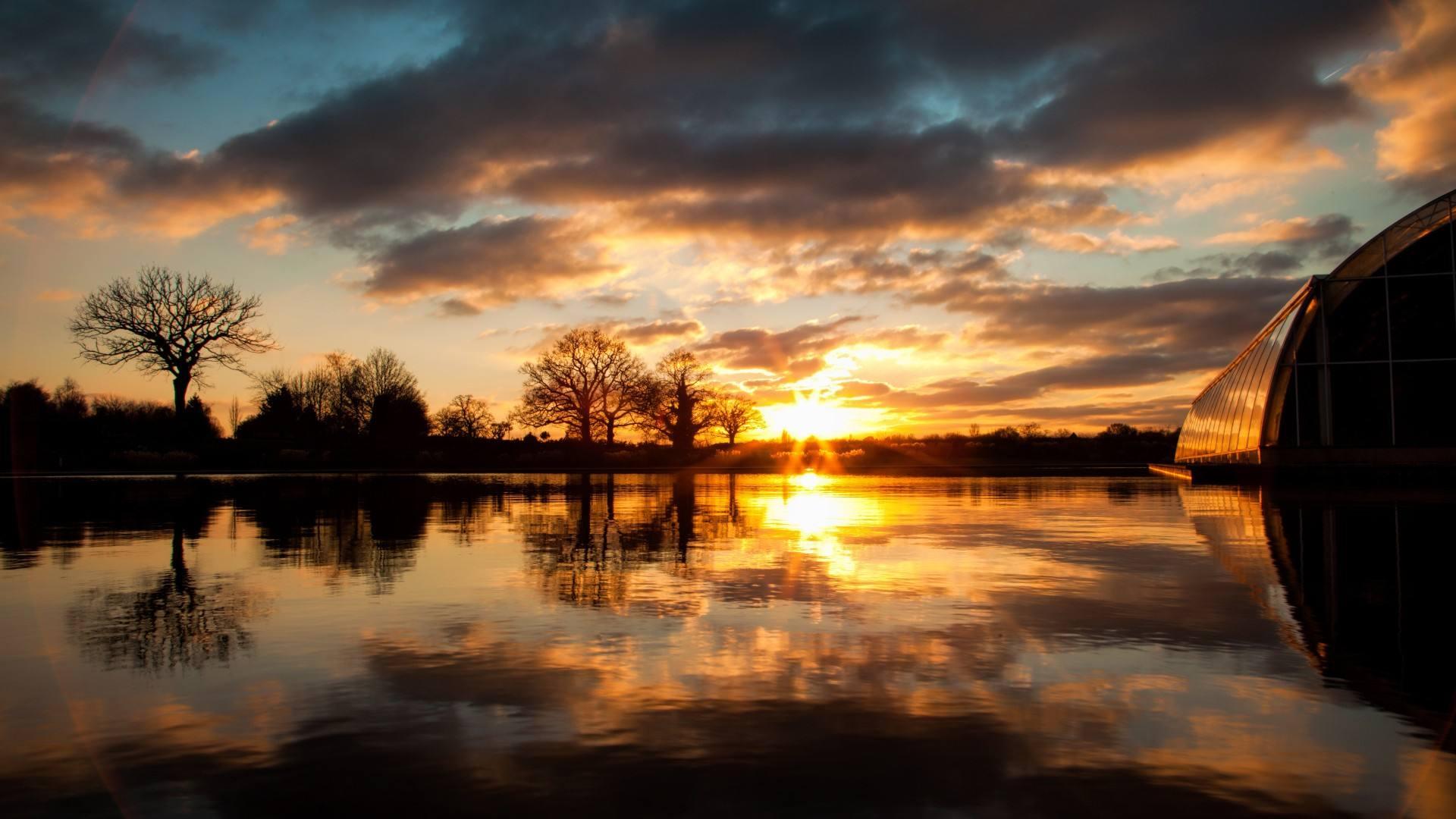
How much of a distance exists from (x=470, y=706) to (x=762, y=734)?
2.05m

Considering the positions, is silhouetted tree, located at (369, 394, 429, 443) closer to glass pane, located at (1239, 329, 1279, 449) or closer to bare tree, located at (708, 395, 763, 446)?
bare tree, located at (708, 395, 763, 446)

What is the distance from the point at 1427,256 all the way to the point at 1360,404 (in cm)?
598

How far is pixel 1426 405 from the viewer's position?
1361 inches

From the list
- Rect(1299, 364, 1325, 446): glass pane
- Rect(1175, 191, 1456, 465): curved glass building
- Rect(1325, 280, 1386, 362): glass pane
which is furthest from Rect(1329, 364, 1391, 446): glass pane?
Rect(1325, 280, 1386, 362): glass pane

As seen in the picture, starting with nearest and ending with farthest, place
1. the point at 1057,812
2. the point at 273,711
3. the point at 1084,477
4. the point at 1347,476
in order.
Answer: the point at 1057,812 < the point at 273,711 < the point at 1347,476 < the point at 1084,477

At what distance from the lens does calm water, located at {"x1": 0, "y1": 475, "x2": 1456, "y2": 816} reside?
4922mm

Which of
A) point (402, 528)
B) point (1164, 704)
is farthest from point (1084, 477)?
point (1164, 704)

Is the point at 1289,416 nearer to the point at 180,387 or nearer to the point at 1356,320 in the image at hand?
the point at 1356,320

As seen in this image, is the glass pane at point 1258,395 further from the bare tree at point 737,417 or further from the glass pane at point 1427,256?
the bare tree at point 737,417

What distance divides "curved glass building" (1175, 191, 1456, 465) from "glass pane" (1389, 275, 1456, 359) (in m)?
0.03

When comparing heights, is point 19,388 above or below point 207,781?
above

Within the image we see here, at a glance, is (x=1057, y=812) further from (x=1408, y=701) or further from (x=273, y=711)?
(x=273, y=711)

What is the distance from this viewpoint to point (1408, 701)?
6520 mm

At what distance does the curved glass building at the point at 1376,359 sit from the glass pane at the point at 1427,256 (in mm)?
28
